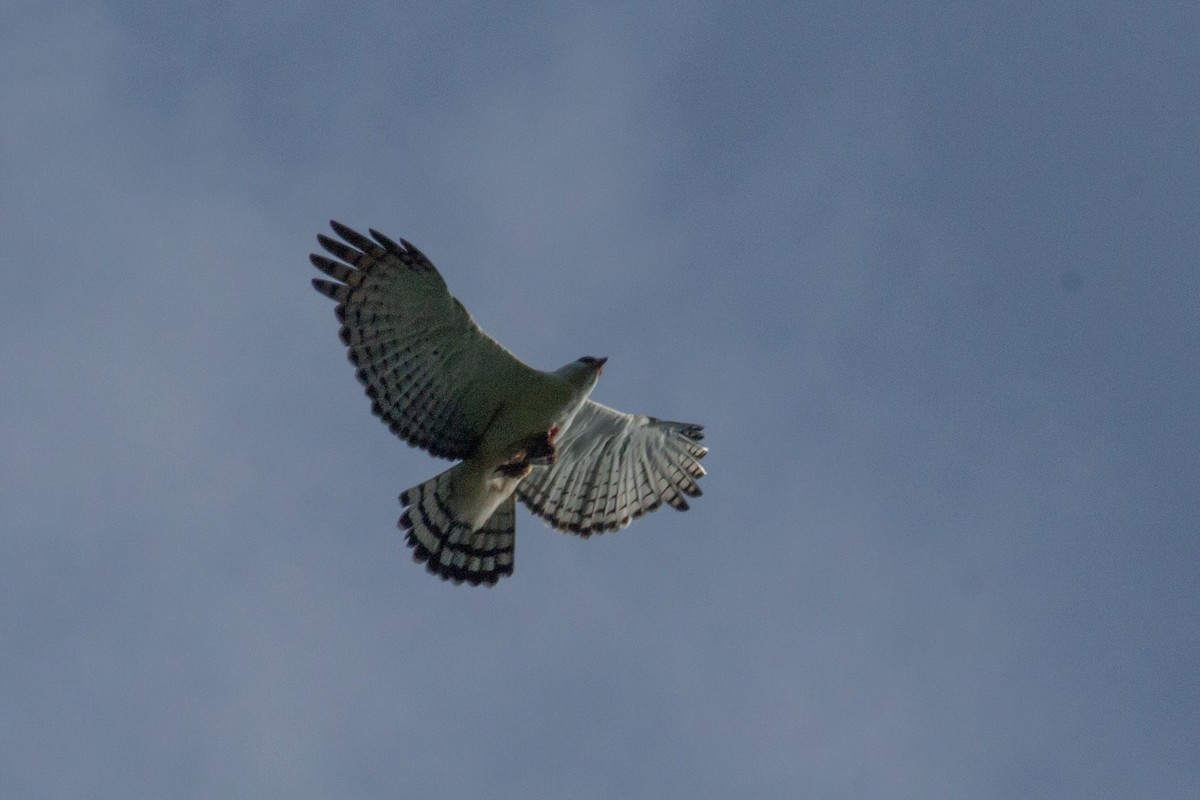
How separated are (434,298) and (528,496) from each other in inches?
122

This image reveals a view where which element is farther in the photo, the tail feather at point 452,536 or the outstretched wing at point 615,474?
the outstretched wing at point 615,474

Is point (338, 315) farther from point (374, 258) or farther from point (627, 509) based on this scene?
point (627, 509)

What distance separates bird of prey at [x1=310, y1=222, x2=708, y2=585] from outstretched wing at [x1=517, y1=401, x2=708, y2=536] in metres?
0.01

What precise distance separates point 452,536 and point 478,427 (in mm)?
1356

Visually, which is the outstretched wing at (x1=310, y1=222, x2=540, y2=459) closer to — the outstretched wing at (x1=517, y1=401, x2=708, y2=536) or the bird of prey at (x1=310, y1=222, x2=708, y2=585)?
the bird of prey at (x1=310, y1=222, x2=708, y2=585)

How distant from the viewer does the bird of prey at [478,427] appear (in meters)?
15.0

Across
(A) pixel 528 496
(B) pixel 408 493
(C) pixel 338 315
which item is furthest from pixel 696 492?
(C) pixel 338 315

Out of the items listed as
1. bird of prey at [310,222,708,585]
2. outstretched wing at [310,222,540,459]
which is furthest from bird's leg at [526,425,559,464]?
outstretched wing at [310,222,540,459]

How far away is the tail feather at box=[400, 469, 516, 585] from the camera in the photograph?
1652 centimetres

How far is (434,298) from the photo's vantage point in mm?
14992

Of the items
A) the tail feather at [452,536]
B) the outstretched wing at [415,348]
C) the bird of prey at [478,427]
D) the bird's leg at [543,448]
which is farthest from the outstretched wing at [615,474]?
the outstretched wing at [415,348]

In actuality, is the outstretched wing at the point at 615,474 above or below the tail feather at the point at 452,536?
above

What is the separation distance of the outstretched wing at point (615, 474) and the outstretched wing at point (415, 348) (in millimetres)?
1290

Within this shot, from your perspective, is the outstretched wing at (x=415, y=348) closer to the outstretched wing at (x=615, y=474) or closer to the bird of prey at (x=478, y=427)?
the bird of prey at (x=478, y=427)
